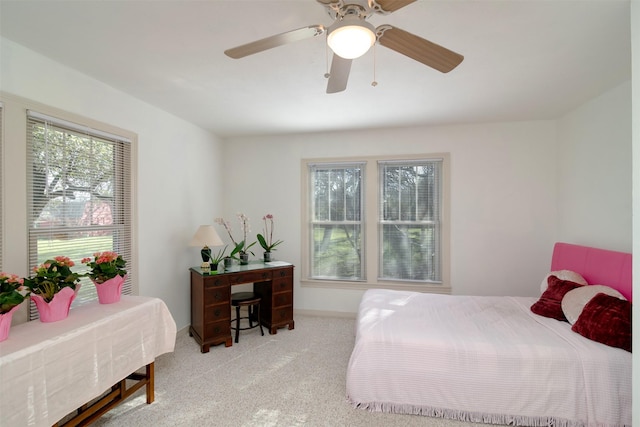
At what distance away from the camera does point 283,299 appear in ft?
12.0

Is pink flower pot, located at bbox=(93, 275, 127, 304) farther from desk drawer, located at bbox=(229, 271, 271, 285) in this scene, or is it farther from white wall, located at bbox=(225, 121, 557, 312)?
white wall, located at bbox=(225, 121, 557, 312)

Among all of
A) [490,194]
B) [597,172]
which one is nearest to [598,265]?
[597,172]

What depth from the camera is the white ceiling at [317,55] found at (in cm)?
166

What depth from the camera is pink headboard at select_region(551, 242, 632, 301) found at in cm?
234

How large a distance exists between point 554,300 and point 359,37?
108 inches

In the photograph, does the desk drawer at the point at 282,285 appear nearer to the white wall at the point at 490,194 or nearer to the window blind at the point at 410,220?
the white wall at the point at 490,194

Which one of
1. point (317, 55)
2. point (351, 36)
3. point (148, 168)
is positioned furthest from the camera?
point (148, 168)

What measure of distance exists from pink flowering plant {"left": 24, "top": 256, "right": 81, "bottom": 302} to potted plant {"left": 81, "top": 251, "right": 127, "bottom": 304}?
0.29 meters

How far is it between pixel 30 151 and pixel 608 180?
187 inches

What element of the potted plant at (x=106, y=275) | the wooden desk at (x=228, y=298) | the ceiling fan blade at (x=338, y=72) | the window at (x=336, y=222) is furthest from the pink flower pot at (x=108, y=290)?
the window at (x=336, y=222)

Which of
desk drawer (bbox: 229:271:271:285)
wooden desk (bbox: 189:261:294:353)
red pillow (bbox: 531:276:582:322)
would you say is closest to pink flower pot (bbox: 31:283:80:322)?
wooden desk (bbox: 189:261:294:353)

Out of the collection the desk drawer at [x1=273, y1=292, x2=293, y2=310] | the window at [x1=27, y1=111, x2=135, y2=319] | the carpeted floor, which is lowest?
the carpeted floor

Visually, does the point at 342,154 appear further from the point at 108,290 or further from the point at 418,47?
the point at 108,290

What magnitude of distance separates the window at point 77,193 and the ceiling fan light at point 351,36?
7.16 feet
